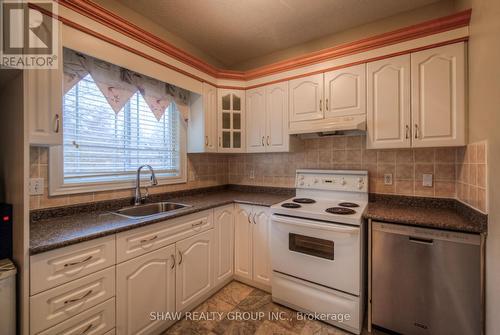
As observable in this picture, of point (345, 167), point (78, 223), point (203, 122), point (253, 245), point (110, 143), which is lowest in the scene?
point (253, 245)

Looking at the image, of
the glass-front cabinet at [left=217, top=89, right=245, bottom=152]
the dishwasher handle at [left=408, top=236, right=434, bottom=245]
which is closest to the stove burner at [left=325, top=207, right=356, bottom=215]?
the dishwasher handle at [left=408, top=236, right=434, bottom=245]

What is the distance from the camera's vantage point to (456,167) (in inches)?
71.9

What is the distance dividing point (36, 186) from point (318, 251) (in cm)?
203

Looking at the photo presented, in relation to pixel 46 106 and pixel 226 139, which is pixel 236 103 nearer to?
pixel 226 139

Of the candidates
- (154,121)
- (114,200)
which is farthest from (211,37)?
(114,200)

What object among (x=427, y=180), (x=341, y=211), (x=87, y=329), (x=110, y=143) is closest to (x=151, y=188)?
(x=110, y=143)

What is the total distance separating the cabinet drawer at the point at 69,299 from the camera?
3.39 ft

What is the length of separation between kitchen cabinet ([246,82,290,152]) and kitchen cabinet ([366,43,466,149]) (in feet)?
2.60

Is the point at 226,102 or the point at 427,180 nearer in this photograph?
the point at 427,180

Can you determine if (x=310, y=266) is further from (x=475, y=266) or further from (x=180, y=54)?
(x=180, y=54)

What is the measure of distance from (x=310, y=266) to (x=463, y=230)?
3.31 ft

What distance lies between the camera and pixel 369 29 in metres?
2.22

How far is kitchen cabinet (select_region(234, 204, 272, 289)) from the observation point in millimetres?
2115

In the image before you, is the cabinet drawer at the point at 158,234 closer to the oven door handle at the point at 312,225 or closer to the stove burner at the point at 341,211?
the oven door handle at the point at 312,225
